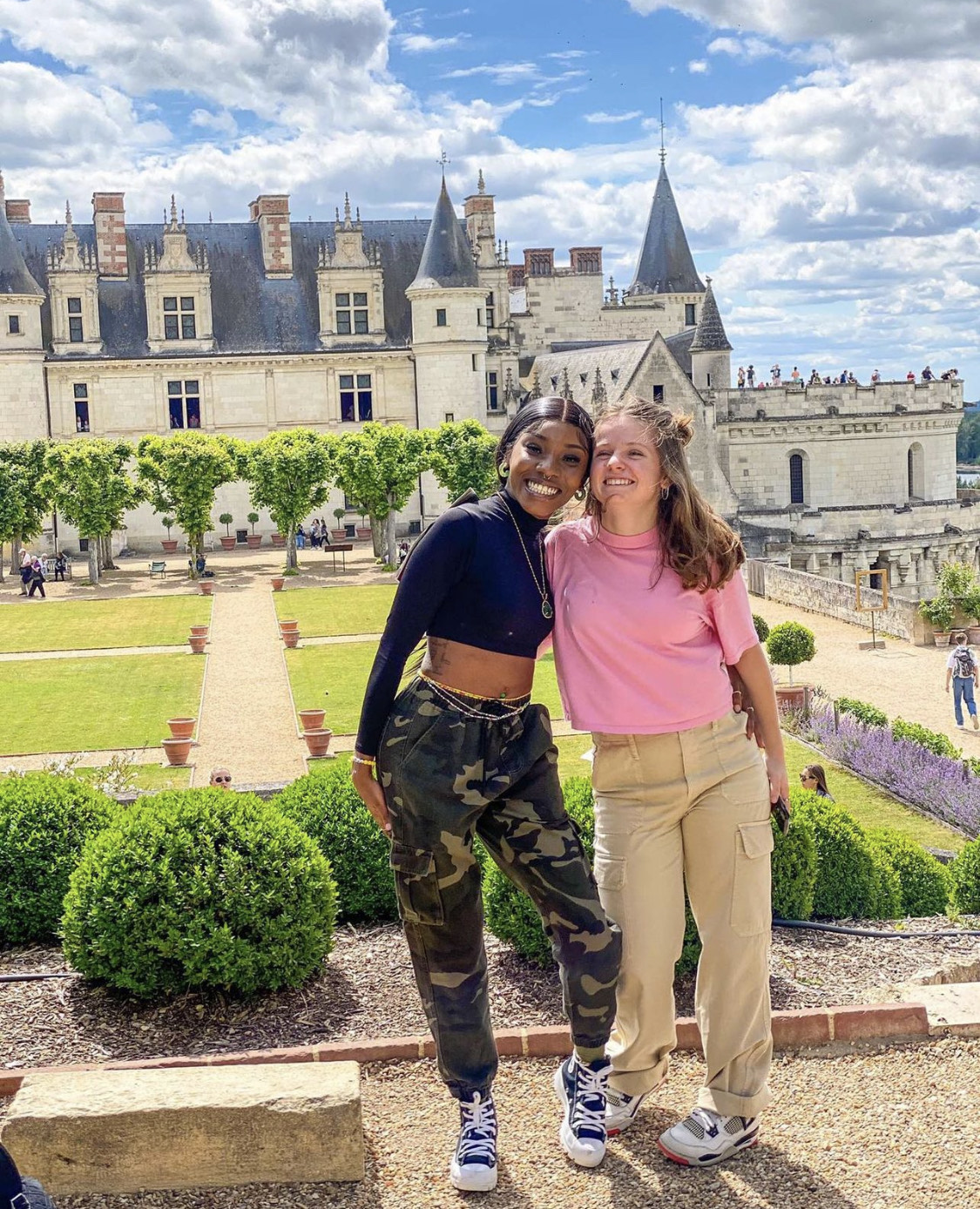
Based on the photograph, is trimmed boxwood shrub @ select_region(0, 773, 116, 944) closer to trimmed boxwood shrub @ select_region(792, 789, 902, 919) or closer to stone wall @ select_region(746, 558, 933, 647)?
trimmed boxwood shrub @ select_region(792, 789, 902, 919)

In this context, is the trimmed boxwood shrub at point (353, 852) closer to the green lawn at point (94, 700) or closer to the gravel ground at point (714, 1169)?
the gravel ground at point (714, 1169)

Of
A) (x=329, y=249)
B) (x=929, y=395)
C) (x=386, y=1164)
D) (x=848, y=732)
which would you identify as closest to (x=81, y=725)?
(x=848, y=732)

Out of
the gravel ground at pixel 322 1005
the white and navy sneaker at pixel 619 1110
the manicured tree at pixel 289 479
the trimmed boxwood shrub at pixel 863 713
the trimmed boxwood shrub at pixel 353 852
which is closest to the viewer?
the white and navy sneaker at pixel 619 1110

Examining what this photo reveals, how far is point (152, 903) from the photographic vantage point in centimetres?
624

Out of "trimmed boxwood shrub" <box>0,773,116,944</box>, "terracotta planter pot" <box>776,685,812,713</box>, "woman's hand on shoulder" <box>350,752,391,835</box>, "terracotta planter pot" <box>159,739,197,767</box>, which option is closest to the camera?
"woman's hand on shoulder" <box>350,752,391,835</box>

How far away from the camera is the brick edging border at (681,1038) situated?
5.60m

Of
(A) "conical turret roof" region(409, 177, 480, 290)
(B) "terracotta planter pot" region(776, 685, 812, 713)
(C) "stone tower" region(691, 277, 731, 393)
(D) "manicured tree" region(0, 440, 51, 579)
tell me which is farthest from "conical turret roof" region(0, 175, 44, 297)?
(B) "terracotta planter pot" region(776, 685, 812, 713)

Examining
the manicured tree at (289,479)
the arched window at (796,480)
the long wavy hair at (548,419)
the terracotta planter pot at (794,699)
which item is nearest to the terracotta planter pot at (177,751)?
the terracotta planter pot at (794,699)

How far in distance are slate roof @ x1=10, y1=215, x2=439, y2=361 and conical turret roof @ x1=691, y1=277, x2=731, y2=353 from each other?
29.4 ft

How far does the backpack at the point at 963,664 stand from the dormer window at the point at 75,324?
118ft

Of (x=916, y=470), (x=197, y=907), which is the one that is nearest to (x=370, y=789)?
(x=197, y=907)

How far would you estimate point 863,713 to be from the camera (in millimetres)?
18922

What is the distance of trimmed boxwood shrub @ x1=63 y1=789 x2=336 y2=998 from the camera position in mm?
6168

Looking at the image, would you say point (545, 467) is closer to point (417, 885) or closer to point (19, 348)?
point (417, 885)
